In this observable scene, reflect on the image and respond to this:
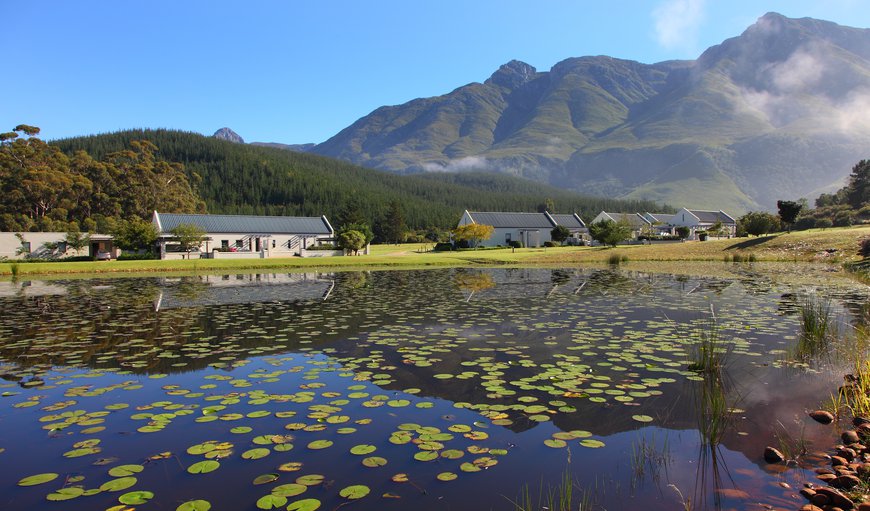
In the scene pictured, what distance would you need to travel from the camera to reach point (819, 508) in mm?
4488

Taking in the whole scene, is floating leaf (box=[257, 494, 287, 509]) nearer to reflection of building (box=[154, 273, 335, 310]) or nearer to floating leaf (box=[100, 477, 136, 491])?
floating leaf (box=[100, 477, 136, 491])

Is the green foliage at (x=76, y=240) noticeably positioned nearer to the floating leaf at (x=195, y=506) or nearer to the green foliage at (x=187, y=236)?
Answer: the green foliage at (x=187, y=236)

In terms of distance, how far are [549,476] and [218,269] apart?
4165 centimetres

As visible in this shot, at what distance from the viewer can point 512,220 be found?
275 ft

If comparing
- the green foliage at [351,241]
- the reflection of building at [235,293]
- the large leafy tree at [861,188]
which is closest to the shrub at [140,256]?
the green foliage at [351,241]

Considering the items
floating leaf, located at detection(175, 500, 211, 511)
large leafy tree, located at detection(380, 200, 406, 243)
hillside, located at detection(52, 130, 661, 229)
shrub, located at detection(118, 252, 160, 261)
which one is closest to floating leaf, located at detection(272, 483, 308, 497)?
floating leaf, located at detection(175, 500, 211, 511)

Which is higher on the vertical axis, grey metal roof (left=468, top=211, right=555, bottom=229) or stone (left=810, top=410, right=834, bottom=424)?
grey metal roof (left=468, top=211, right=555, bottom=229)

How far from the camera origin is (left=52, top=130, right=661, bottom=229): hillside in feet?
408

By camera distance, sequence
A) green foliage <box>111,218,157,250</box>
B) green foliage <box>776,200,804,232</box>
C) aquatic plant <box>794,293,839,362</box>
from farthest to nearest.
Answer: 1. green foliage <box>111,218,157,250</box>
2. green foliage <box>776,200,804,232</box>
3. aquatic plant <box>794,293,839,362</box>

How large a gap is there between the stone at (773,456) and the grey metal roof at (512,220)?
246 feet

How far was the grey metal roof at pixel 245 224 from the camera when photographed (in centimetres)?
6338

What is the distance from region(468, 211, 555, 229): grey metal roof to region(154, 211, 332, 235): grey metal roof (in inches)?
979

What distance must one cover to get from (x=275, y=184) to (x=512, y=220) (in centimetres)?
7485

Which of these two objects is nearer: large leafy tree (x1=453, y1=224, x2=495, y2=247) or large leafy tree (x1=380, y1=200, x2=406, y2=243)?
large leafy tree (x1=453, y1=224, x2=495, y2=247)
